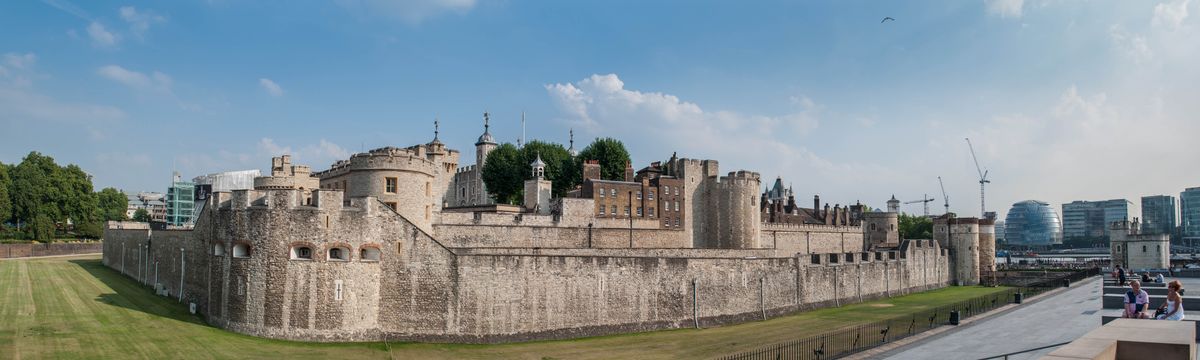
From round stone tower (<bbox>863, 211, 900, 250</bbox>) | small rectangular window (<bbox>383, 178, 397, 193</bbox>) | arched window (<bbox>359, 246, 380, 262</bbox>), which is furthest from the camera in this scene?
round stone tower (<bbox>863, 211, 900, 250</bbox>)

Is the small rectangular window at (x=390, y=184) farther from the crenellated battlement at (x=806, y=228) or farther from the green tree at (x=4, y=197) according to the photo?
the green tree at (x=4, y=197)

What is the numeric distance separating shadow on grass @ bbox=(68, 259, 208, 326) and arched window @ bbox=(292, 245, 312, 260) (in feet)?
22.8

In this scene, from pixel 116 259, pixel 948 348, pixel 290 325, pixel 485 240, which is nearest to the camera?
pixel 948 348

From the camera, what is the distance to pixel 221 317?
126ft

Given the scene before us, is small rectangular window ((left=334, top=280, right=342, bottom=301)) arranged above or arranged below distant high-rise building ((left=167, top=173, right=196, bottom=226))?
below

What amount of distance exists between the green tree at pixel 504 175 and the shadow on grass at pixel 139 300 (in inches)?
1544

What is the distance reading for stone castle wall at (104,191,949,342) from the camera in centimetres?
3691

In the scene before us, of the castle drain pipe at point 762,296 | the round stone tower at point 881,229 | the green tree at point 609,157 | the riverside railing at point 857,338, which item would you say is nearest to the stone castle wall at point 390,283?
the castle drain pipe at point 762,296

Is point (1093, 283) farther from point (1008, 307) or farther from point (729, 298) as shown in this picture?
point (729, 298)

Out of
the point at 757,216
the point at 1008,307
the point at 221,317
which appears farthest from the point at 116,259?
the point at 1008,307

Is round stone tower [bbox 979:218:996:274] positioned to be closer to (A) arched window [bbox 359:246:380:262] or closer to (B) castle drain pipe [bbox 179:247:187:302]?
(A) arched window [bbox 359:246:380:262]

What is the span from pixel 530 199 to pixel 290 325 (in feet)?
102

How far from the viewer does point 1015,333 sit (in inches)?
1433

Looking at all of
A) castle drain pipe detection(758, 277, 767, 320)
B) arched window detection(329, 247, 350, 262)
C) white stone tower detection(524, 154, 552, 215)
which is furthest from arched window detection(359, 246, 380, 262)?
white stone tower detection(524, 154, 552, 215)
